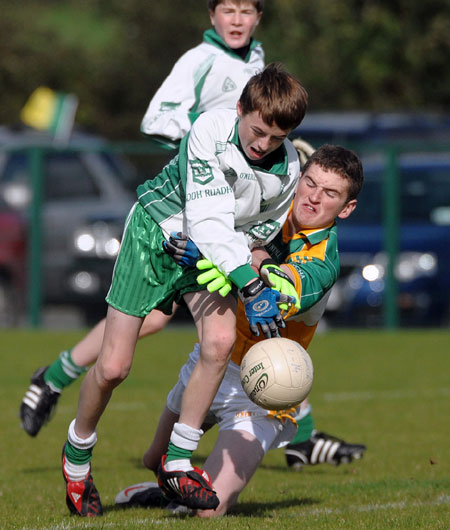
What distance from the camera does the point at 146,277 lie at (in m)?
5.34

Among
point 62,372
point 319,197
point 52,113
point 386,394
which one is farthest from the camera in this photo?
point 52,113

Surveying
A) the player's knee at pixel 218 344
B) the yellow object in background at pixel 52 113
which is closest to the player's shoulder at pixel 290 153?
the player's knee at pixel 218 344

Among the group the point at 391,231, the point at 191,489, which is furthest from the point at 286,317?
the point at 391,231

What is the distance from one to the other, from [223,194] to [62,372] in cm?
215

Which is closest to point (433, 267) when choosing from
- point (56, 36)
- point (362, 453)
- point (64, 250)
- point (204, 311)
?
point (64, 250)

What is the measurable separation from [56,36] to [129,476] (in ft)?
88.7

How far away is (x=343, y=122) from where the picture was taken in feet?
54.6

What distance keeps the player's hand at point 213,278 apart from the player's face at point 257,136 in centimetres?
52

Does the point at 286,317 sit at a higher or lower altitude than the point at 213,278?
lower

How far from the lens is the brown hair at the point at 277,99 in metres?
4.94

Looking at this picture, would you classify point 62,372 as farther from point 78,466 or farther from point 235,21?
point 235,21

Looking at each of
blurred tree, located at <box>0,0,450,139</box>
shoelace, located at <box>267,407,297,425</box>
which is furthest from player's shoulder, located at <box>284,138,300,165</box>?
blurred tree, located at <box>0,0,450,139</box>

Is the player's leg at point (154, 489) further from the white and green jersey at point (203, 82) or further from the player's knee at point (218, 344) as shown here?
the white and green jersey at point (203, 82)

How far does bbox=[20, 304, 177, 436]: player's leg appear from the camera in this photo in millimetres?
6676
